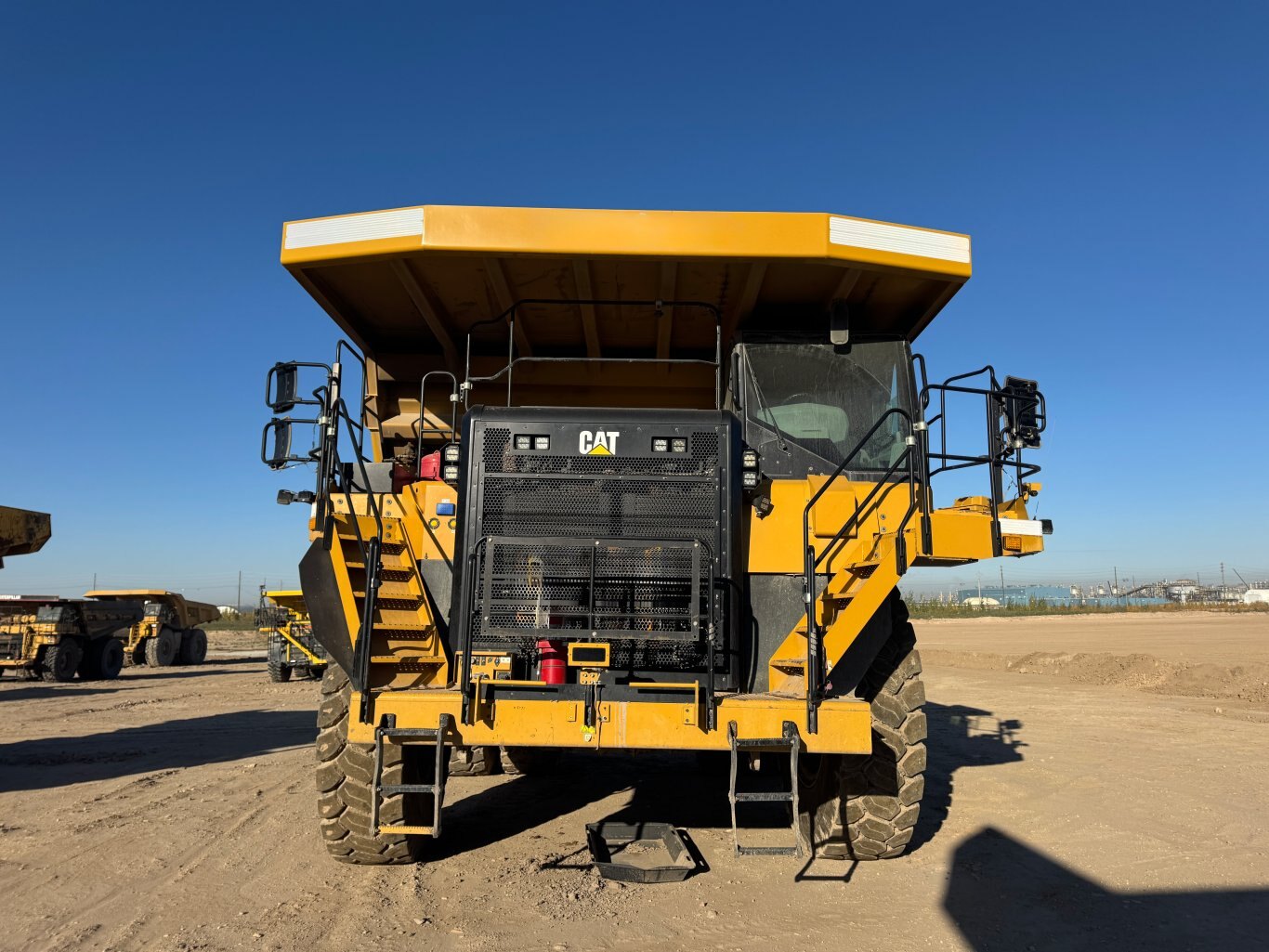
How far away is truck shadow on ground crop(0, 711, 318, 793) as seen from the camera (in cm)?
819

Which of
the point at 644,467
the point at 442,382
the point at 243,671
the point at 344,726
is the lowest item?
the point at 243,671

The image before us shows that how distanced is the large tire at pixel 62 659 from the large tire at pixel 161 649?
4892mm

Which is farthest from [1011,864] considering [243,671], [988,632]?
[988,632]

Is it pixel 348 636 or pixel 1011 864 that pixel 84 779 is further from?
pixel 1011 864

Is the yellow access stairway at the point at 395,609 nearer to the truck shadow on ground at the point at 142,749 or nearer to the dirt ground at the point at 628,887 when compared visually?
the dirt ground at the point at 628,887

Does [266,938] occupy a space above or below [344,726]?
below

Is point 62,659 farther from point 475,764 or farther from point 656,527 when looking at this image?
point 656,527

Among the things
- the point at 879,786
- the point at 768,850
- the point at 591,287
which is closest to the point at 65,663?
the point at 591,287

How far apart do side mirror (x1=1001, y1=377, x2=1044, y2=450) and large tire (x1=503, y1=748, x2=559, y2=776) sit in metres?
4.60

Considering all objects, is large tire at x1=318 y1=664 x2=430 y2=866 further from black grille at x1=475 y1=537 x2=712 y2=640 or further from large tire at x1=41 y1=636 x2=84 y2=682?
large tire at x1=41 y1=636 x2=84 y2=682

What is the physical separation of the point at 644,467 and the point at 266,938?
2.76 metres

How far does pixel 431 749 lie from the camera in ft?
16.6

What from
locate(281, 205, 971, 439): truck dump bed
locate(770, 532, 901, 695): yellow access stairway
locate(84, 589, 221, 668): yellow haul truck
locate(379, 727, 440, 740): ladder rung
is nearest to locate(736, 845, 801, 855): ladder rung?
locate(770, 532, 901, 695): yellow access stairway

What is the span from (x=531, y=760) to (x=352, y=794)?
3.14 meters
